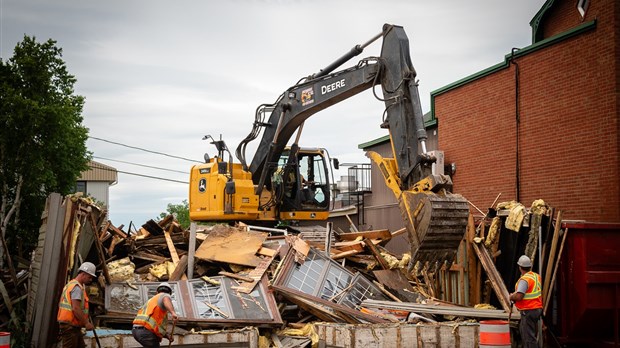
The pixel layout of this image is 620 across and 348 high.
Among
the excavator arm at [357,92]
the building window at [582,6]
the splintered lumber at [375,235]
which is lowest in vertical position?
the splintered lumber at [375,235]

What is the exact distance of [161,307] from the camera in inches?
341

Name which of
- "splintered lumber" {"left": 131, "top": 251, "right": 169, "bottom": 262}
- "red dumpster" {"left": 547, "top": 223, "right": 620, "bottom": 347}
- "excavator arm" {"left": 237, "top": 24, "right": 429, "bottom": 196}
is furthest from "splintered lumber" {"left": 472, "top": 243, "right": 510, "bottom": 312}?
"splintered lumber" {"left": 131, "top": 251, "right": 169, "bottom": 262}

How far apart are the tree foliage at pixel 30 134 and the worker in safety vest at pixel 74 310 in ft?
57.2

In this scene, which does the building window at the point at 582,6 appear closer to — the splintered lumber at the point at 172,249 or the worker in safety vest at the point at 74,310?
the splintered lumber at the point at 172,249

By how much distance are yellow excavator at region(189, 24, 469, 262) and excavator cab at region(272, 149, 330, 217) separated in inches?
1.0

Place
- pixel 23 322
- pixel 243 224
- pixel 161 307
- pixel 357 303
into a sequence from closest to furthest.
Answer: pixel 161 307 → pixel 23 322 → pixel 357 303 → pixel 243 224

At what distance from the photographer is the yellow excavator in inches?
406

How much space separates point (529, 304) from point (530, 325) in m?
0.31

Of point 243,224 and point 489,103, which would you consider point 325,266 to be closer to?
point 243,224

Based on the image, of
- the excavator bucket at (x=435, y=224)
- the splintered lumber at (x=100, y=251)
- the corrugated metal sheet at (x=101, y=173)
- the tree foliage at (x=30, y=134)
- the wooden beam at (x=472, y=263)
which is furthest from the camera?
the corrugated metal sheet at (x=101, y=173)

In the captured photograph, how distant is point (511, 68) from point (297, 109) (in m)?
6.32

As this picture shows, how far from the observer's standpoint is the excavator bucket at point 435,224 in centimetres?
1009

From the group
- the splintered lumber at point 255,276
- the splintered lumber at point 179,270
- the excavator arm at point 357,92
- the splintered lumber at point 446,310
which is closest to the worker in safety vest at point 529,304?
the splintered lumber at point 446,310

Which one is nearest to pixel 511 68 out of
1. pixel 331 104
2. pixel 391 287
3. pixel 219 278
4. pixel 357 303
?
pixel 331 104
